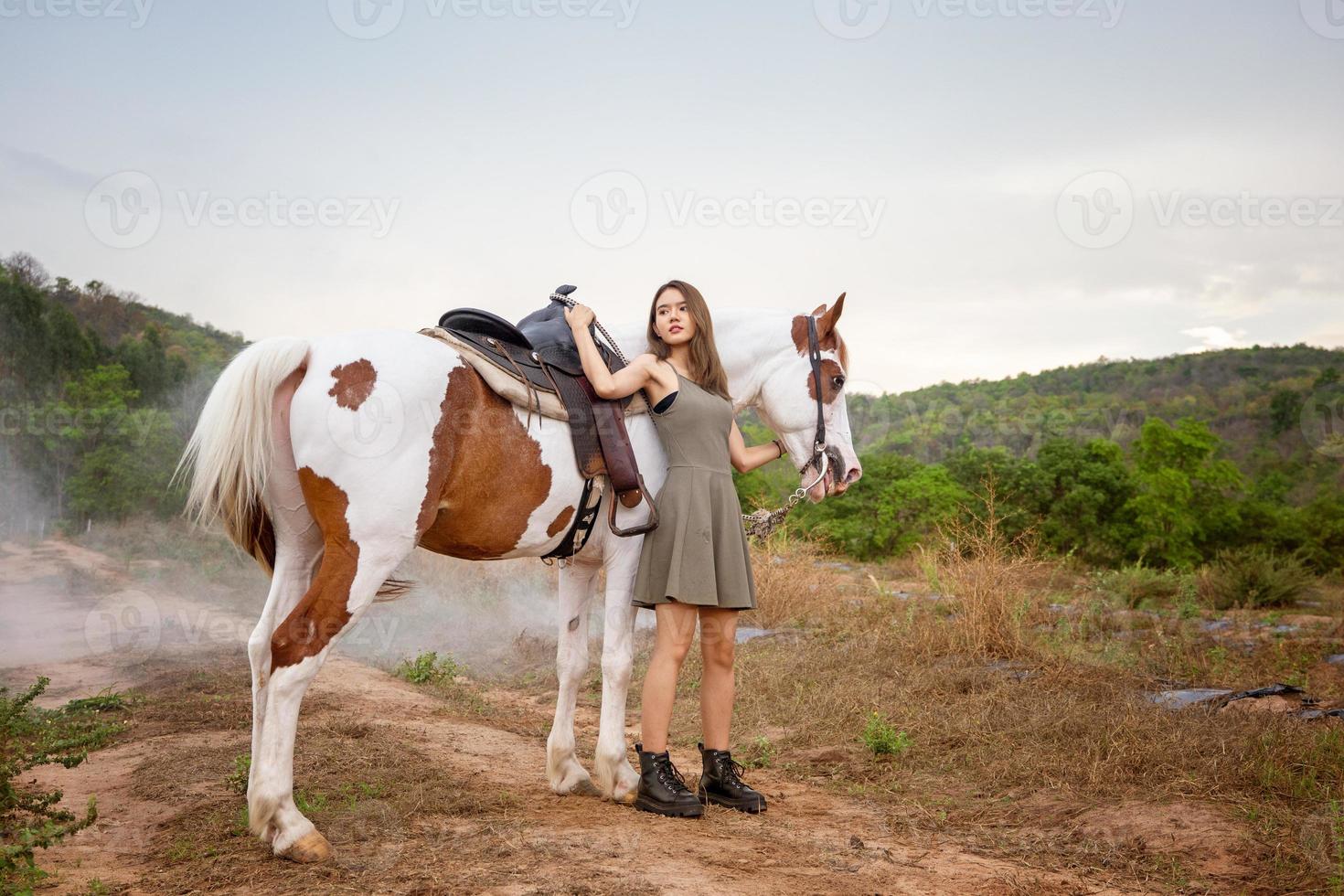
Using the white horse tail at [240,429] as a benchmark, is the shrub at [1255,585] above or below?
below

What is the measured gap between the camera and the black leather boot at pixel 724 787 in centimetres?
385

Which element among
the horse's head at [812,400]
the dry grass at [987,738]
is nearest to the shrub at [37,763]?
the dry grass at [987,738]

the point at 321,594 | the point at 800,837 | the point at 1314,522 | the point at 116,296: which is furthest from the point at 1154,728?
the point at 116,296

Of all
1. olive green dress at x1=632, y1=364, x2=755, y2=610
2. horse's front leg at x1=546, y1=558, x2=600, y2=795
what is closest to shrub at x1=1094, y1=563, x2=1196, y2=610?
olive green dress at x1=632, y1=364, x2=755, y2=610

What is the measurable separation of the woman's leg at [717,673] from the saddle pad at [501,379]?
116cm

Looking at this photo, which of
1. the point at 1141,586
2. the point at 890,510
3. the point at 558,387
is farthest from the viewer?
the point at 890,510

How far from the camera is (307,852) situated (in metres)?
3.00

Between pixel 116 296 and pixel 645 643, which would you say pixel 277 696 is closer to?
pixel 645 643

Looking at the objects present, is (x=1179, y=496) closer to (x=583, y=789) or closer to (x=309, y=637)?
(x=583, y=789)

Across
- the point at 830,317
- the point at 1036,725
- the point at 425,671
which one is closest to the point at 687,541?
the point at 830,317

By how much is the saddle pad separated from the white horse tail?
1.80 ft

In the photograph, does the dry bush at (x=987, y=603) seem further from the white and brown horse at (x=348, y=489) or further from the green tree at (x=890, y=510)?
the green tree at (x=890, y=510)

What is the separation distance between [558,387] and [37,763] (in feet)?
8.08

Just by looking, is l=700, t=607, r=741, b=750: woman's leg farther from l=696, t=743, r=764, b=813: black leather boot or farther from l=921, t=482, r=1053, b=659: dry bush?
l=921, t=482, r=1053, b=659: dry bush
